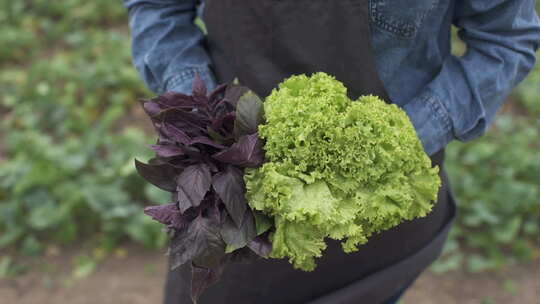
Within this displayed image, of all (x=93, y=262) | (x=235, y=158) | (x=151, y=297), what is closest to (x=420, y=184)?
(x=235, y=158)

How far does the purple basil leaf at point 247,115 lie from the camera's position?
1382 millimetres

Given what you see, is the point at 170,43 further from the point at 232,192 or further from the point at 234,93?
the point at 232,192

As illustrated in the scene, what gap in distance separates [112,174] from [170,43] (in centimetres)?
228

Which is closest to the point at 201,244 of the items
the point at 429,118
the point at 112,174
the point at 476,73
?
the point at 429,118

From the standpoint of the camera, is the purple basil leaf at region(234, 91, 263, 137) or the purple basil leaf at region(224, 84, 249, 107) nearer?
the purple basil leaf at region(234, 91, 263, 137)

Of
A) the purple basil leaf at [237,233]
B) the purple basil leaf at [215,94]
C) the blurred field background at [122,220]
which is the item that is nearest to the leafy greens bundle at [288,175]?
the purple basil leaf at [237,233]

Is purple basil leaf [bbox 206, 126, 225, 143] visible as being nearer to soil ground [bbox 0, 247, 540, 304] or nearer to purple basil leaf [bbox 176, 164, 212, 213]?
purple basil leaf [bbox 176, 164, 212, 213]

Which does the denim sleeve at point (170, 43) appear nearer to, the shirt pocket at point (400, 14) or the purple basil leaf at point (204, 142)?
the purple basil leaf at point (204, 142)

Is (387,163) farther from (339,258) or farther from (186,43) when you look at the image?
(186,43)

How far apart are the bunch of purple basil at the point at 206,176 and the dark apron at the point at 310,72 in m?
0.21

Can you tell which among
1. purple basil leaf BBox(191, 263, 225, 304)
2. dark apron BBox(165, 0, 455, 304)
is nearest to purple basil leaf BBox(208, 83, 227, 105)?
dark apron BBox(165, 0, 455, 304)

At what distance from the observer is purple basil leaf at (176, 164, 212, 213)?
4.34ft

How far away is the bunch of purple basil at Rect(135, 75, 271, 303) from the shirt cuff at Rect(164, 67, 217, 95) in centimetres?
30

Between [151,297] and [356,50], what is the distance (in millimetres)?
2570
